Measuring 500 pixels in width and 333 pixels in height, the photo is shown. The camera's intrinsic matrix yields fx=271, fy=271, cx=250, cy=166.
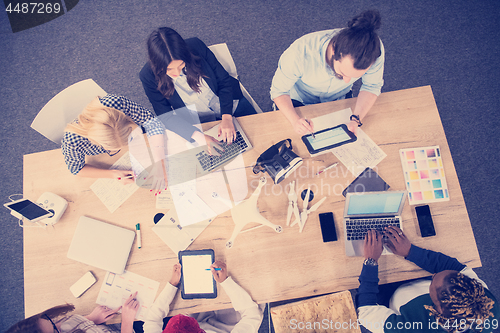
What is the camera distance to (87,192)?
1399 millimetres

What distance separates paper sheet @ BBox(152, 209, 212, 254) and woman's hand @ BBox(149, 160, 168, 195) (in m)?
0.16

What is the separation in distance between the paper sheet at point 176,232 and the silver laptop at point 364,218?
670 mm

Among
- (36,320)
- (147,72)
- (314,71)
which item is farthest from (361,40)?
(36,320)

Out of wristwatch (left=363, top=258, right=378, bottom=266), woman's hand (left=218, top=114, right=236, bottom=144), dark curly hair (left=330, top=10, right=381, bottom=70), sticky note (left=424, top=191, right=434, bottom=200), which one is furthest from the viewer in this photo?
woman's hand (left=218, top=114, right=236, bottom=144)

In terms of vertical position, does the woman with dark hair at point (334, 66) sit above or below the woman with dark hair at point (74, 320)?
above

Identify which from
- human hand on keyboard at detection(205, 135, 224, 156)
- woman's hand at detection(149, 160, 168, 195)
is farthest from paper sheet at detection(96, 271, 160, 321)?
human hand on keyboard at detection(205, 135, 224, 156)

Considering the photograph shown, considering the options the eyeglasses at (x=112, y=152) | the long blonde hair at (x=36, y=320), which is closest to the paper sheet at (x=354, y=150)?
the eyeglasses at (x=112, y=152)

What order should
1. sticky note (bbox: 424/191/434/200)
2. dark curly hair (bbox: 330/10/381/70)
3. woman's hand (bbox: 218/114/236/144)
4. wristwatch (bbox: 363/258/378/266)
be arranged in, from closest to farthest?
dark curly hair (bbox: 330/10/381/70) → wristwatch (bbox: 363/258/378/266) → sticky note (bbox: 424/191/434/200) → woman's hand (bbox: 218/114/236/144)

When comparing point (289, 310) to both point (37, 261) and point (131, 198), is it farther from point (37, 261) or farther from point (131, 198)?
point (37, 261)

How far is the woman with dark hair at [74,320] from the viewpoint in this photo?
3.85ft

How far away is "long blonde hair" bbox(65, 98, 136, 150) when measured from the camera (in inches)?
47.7

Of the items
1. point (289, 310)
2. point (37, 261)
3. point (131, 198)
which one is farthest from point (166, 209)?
point (289, 310)

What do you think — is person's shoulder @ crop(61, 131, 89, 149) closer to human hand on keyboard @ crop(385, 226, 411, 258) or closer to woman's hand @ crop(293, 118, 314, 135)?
woman's hand @ crop(293, 118, 314, 135)

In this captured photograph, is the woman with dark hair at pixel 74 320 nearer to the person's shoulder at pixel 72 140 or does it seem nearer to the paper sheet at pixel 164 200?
the paper sheet at pixel 164 200
